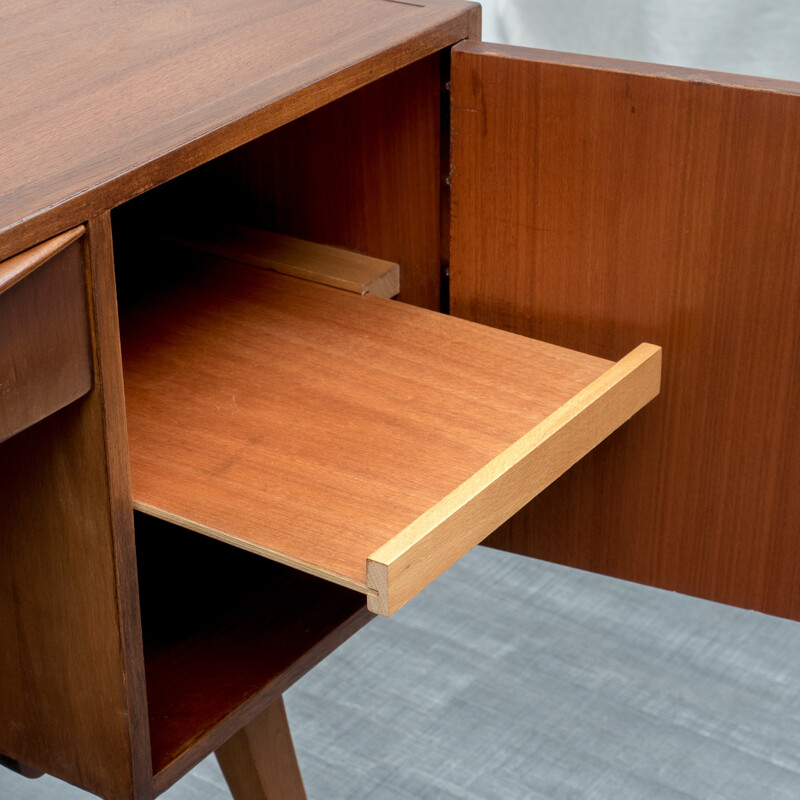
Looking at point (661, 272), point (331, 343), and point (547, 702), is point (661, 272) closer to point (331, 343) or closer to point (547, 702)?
point (331, 343)

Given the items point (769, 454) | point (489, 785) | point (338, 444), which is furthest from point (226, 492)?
point (489, 785)

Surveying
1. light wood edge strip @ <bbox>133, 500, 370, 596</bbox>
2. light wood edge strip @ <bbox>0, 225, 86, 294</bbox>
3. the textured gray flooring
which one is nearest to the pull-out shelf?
light wood edge strip @ <bbox>133, 500, 370, 596</bbox>

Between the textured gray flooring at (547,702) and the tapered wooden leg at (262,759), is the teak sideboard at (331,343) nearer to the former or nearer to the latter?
the tapered wooden leg at (262,759)

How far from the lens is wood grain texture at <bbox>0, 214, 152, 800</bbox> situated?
56 centimetres

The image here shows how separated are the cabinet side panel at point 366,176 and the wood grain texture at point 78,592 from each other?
0.92ft

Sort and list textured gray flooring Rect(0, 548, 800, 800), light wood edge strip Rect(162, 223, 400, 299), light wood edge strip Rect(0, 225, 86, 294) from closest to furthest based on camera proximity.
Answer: light wood edge strip Rect(0, 225, 86, 294), light wood edge strip Rect(162, 223, 400, 299), textured gray flooring Rect(0, 548, 800, 800)

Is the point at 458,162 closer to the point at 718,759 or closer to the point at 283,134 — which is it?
the point at 283,134

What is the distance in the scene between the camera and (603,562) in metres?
0.81

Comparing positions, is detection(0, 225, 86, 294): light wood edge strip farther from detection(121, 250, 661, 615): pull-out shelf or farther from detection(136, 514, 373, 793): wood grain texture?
detection(136, 514, 373, 793): wood grain texture

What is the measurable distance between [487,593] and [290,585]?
509mm

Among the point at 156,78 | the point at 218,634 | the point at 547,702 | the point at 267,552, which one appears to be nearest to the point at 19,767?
the point at 218,634

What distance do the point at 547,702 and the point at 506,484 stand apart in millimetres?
557

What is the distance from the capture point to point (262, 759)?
0.83 metres

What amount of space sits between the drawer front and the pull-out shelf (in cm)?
8
